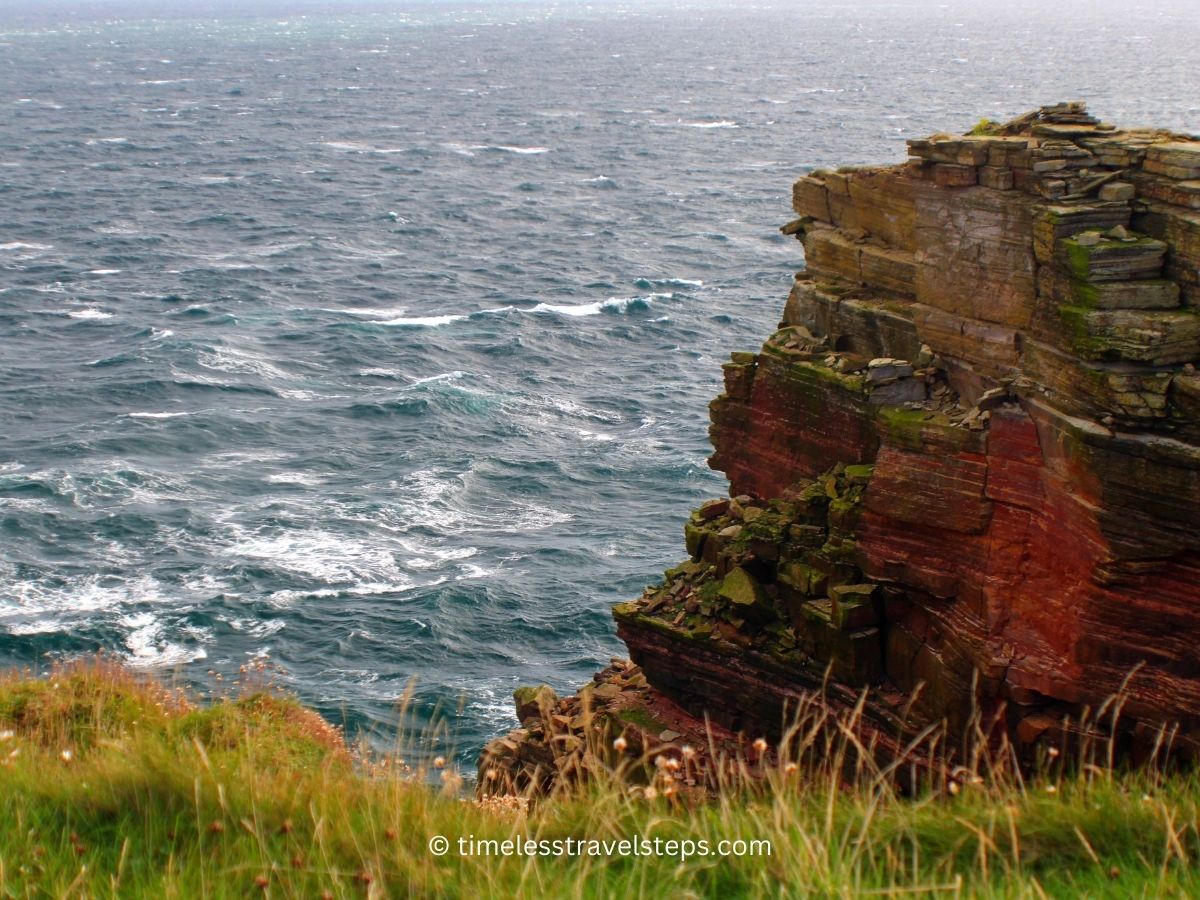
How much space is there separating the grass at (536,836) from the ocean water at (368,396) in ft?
17.4

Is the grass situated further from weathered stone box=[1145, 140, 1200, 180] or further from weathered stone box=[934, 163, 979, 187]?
weathered stone box=[934, 163, 979, 187]

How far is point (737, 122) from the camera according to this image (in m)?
158

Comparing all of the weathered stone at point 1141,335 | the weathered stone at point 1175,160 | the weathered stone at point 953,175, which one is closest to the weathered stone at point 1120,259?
the weathered stone at point 1141,335

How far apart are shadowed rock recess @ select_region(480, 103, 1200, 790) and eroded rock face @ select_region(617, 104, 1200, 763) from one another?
48 millimetres

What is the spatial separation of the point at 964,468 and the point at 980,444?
1.93 ft

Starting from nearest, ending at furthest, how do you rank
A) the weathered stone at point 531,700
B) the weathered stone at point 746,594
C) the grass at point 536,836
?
1. the grass at point 536,836
2. the weathered stone at point 746,594
3. the weathered stone at point 531,700

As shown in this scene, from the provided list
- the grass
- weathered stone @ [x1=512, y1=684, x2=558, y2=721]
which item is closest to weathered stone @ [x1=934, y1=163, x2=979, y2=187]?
weathered stone @ [x1=512, y1=684, x2=558, y2=721]

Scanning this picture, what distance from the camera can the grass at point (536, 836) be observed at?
31.1 feet

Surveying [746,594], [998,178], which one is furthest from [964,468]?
[746,594]

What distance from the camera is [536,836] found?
1059cm

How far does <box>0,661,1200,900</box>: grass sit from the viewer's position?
9.47 metres

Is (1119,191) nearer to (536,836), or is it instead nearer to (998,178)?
(998,178)

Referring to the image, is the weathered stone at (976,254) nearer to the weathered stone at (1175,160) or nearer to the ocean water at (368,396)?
the weathered stone at (1175,160)

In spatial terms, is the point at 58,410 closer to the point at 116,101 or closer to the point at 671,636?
the point at 671,636
